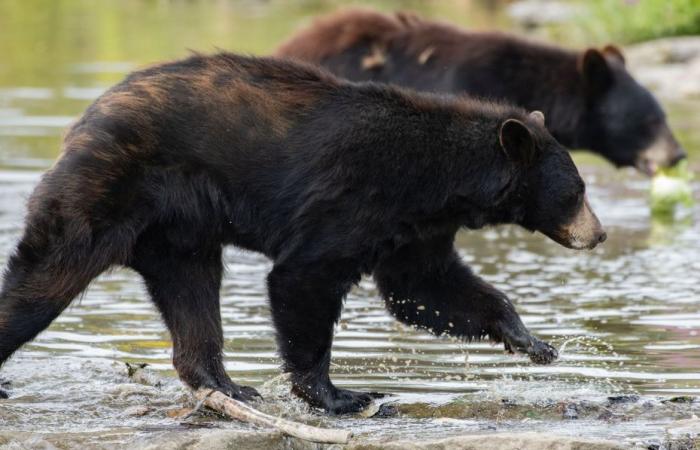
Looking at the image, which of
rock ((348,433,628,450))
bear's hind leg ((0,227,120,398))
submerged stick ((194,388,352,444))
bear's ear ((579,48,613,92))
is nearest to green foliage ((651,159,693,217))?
bear's ear ((579,48,613,92))

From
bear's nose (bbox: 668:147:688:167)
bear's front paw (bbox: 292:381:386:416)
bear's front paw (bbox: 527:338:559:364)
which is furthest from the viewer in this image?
bear's nose (bbox: 668:147:688:167)

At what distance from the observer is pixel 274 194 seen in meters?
6.46

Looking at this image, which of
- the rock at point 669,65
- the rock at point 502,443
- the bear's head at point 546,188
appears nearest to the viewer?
the rock at point 502,443

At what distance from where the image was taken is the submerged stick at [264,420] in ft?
18.3

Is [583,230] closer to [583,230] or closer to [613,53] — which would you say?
[583,230]

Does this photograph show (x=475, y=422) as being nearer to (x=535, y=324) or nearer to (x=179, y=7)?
(x=535, y=324)

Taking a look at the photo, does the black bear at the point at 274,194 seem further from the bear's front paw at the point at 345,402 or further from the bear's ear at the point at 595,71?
the bear's ear at the point at 595,71

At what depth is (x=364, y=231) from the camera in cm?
636

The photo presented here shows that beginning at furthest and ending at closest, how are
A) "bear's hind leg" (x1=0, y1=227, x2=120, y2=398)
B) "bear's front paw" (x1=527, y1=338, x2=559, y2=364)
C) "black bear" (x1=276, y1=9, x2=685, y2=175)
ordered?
"black bear" (x1=276, y1=9, x2=685, y2=175)
"bear's front paw" (x1=527, y1=338, x2=559, y2=364)
"bear's hind leg" (x1=0, y1=227, x2=120, y2=398)

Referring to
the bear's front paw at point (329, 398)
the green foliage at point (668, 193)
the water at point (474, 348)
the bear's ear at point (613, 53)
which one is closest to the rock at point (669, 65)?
the water at point (474, 348)

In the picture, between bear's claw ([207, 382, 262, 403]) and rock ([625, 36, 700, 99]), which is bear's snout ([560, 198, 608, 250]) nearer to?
bear's claw ([207, 382, 262, 403])

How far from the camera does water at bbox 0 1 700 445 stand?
6.30 metres

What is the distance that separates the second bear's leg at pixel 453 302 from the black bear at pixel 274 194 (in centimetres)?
9

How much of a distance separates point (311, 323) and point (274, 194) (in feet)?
1.92
